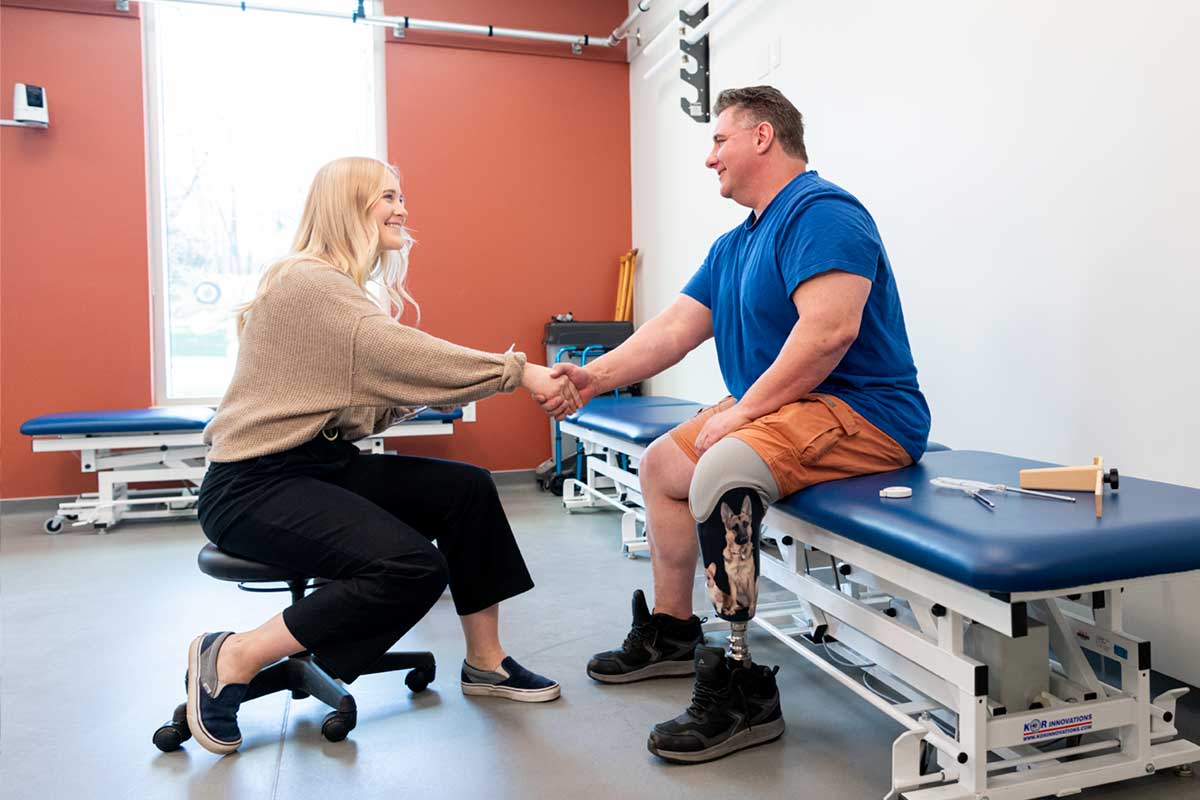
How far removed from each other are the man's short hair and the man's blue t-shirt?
0.08 meters

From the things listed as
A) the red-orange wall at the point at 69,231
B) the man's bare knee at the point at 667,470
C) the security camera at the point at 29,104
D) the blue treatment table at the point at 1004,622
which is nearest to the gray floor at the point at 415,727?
the blue treatment table at the point at 1004,622

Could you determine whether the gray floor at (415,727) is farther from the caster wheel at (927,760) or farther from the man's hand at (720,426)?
the man's hand at (720,426)

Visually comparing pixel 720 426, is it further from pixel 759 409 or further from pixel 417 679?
pixel 417 679

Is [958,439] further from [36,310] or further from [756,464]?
[36,310]

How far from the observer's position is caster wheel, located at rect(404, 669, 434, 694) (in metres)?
2.04

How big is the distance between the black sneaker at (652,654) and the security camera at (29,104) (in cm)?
420

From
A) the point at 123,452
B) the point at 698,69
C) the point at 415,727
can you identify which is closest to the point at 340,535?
the point at 415,727

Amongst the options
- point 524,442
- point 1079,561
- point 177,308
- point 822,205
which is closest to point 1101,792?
point 1079,561

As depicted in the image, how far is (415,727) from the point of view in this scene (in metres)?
1.85

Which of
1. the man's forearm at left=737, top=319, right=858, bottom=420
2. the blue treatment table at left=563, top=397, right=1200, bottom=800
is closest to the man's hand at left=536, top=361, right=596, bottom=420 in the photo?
the man's forearm at left=737, top=319, right=858, bottom=420

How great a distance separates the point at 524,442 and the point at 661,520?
11.0ft

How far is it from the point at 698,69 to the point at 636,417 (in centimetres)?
210

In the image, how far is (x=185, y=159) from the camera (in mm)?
4898

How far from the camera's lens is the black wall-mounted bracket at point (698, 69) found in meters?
4.34
